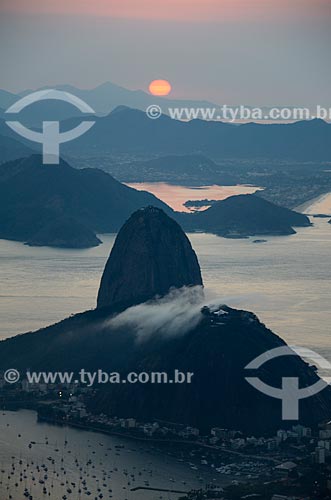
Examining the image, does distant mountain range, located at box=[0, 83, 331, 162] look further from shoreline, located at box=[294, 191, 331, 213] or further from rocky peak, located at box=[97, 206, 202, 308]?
rocky peak, located at box=[97, 206, 202, 308]

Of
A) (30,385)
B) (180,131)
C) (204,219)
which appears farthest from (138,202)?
(180,131)

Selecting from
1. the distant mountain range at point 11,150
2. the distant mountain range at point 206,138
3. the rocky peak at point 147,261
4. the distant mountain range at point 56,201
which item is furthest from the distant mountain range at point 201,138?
the rocky peak at point 147,261

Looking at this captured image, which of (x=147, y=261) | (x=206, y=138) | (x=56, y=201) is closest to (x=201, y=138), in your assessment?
(x=206, y=138)

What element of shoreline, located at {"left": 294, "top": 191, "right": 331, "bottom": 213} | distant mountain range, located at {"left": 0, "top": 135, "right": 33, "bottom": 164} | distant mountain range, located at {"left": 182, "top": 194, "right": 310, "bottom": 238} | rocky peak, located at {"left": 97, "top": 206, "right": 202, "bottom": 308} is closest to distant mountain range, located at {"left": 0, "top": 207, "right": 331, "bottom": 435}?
rocky peak, located at {"left": 97, "top": 206, "right": 202, "bottom": 308}

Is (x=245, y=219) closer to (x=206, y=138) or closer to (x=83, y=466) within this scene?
(x=83, y=466)

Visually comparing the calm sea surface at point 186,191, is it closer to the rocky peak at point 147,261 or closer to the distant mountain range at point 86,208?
the distant mountain range at point 86,208
